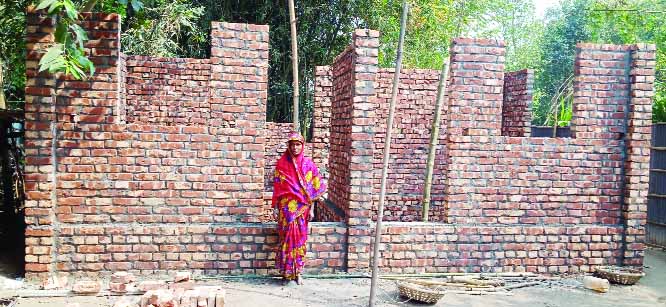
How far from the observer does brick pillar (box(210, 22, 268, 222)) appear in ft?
18.2

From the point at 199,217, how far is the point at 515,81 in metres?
6.32

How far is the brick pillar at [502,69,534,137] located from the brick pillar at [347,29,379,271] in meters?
4.33

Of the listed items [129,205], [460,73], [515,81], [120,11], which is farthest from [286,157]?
[120,11]

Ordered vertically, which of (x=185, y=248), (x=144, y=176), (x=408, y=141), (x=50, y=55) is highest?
(x=50, y=55)

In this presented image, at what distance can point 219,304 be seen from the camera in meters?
4.59

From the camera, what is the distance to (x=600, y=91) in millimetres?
6203

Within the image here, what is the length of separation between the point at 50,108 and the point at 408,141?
5442 millimetres

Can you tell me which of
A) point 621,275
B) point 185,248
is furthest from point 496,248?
point 185,248

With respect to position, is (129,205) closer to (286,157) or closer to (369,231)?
(286,157)

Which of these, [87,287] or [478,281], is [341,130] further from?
[87,287]

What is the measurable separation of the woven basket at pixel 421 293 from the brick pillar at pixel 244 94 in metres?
1.71

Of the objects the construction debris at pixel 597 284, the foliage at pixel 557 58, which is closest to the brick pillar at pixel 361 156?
the construction debris at pixel 597 284

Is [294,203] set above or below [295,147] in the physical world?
below

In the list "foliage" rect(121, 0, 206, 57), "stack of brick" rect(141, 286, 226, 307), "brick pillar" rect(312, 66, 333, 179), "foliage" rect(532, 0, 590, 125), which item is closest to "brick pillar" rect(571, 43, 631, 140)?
"brick pillar" rect(312, 66, 333, 179)
